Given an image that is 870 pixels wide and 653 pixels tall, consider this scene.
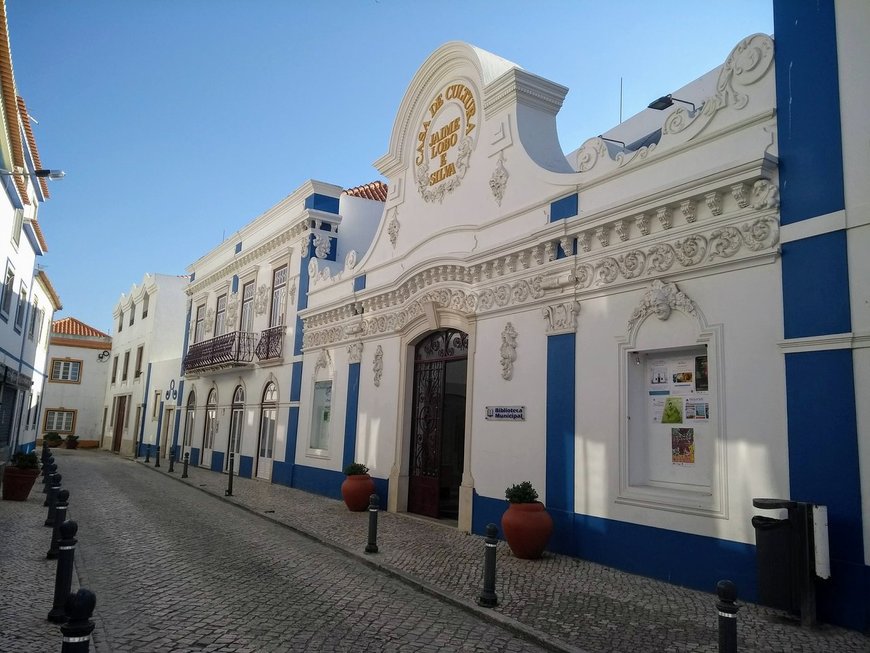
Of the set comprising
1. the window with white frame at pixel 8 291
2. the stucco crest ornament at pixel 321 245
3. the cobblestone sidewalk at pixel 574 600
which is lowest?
the cobblestone sidewalk at pixel 574 600

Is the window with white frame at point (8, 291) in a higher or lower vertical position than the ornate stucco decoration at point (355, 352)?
higher

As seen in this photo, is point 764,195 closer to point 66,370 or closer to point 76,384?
point 76,384

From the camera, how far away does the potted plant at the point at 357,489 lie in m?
13.3

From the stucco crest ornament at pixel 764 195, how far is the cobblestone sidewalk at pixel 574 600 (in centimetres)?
424

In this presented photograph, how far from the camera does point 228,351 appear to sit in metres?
21.9

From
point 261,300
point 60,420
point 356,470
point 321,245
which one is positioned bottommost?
point 356,470

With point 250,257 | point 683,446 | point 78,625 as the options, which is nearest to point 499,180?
point 683,446

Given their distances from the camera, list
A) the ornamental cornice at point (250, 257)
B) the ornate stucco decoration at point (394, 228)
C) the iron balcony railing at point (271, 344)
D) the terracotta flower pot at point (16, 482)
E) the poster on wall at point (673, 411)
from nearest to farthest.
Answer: the poster on wall at point (673, 411), the terracotta flower pot at point (16, 482), the ornate stucco decoration at point (394, 228), the iron balcony railing at point (271, 344), the ornamental cornice at point (250, 257)

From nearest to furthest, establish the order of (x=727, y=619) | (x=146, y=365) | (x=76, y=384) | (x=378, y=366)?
(x=727, y=619) → (x=378, y=366) → (x=146, y=365) → (x=76, y=384)

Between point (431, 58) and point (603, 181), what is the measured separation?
6.07 m

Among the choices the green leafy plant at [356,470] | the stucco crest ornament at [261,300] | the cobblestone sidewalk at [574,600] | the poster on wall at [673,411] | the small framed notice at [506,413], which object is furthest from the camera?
the stucco crest ornament at [261,300]

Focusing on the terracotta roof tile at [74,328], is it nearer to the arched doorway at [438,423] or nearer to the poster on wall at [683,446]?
the arched doorway at [438,423]

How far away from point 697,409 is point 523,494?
263 cm

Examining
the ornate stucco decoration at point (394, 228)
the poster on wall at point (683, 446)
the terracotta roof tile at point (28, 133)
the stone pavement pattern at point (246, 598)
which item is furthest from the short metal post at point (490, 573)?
the terracotta roof tile at point (28, 133)
